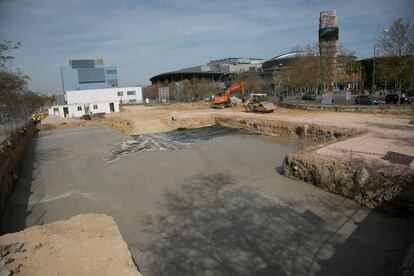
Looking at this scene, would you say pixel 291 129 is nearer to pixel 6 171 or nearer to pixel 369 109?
pixel 369 109

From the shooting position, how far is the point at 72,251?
6266 millimetres

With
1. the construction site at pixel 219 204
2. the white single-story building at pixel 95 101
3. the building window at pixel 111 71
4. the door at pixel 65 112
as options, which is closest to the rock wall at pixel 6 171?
the construction site at pixel 219 204

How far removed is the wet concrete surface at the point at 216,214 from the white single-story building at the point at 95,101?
40.2 metres

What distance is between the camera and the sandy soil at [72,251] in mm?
5605

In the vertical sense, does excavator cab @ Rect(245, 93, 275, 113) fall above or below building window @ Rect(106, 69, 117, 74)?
below

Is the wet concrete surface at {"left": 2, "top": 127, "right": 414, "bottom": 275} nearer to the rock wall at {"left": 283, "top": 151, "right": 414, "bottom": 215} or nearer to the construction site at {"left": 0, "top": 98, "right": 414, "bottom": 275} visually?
the construction site at {"left": 0, "top": 98, "right": 414, "bottom": 275}

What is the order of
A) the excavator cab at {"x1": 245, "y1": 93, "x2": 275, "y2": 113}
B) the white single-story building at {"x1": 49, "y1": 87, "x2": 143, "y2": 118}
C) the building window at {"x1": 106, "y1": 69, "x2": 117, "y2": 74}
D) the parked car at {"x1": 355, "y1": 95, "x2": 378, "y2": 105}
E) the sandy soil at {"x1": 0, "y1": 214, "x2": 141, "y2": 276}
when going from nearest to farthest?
1. the sandy soil at {"x1": 0, "y1": 214, "x2": 141, "y2": 276}
2. the parked car at {"x1": 355, "y1": 95, "x2": 378, "y2": 105}
3. the excavator cab at {"x1": 245, "y1": 93, "x2": 275, "y2": 113}
4. the white single-story building at {"x1": 49, "y1": 87, "x2": 143, "y2": 118}
5. the building window at {"x1": 106, "y1": 69, "x2": 117, "y2": 74}

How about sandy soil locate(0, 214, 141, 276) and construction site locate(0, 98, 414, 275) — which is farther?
construction site locate(0, 98, 414, 275)

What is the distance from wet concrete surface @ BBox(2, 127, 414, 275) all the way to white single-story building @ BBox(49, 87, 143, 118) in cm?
4020

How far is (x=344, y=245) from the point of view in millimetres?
7449

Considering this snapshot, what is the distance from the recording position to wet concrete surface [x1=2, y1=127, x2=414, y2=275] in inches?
274

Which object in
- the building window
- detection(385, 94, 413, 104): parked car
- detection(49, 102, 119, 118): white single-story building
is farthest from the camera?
the building window

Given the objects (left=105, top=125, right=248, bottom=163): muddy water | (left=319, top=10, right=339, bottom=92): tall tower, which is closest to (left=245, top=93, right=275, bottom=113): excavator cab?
(left=105, top=125, right=248, bottom=163): muddy water

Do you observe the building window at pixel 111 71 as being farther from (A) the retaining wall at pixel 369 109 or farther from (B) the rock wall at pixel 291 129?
(A) the retaining wall at pixel 369 109
